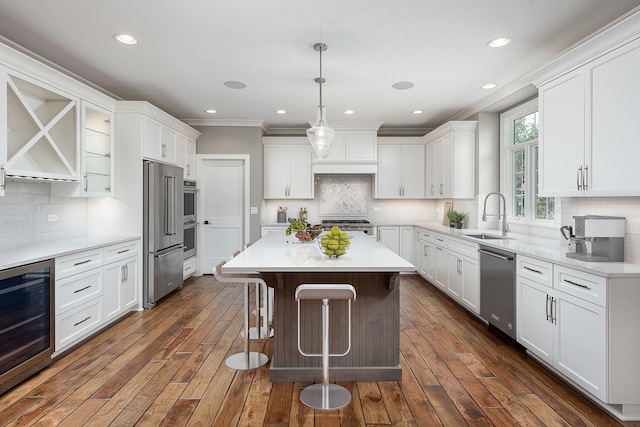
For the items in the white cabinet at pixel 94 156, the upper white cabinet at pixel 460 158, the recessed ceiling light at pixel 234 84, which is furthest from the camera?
the upper white cabinet at pixel 460 158

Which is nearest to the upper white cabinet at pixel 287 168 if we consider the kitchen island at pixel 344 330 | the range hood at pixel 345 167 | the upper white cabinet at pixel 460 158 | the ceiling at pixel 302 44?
the range hood at pixel 345 167

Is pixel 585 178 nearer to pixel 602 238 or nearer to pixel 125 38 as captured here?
pixel 602 238

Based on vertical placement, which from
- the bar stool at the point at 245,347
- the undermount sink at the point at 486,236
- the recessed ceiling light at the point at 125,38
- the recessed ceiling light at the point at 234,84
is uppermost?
the recessed ceiling light at the point at 234,84

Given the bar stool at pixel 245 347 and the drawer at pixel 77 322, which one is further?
the drawer at pixel 77 322

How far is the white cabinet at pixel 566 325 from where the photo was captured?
221cm

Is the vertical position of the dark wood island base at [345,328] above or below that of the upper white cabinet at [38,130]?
below

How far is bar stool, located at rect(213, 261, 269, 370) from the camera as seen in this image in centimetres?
267

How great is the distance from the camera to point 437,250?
205 inches

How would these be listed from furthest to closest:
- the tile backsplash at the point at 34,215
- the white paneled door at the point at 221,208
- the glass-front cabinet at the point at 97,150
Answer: the white paneled door at the point at 221,208 → the glass-front cabinet at the point at 97,150 → the tile backsplash at the point at 34,215

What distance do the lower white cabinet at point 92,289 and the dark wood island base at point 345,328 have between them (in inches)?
70.9

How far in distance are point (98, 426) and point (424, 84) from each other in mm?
4318

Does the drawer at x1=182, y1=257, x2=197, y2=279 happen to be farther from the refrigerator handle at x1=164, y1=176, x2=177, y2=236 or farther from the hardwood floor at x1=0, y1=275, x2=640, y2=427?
the hardwood floor at x1=0, y1=275, x2=640, y2=427

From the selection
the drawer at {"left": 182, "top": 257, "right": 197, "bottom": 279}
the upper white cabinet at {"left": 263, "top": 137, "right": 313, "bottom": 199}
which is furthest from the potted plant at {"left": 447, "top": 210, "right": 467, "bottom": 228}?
the drawer at {"left": 182, "top": 257, "right": 197, "bottom": 279}

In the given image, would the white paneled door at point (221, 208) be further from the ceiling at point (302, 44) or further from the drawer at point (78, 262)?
Result: the drawer at point (78, 262)
